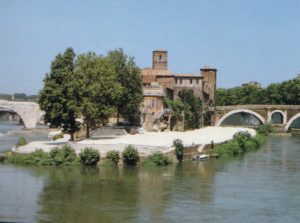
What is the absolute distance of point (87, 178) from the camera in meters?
29.6

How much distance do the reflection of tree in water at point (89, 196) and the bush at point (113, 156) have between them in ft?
4.52

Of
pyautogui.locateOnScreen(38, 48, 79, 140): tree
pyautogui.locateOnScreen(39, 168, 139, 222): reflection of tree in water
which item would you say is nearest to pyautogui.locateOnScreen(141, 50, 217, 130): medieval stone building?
pyautogui.locateOnScreen(38, 48, 79, 140): tree

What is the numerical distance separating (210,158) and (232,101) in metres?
56.8

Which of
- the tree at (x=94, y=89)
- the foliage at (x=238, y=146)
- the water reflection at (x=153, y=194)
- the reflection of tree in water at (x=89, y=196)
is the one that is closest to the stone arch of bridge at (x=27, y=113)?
the foliage at (x=238, y=146)

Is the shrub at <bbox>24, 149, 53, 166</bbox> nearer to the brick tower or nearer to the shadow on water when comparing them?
the shadow on water

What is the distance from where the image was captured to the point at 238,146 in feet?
149

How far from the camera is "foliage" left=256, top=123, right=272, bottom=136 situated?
70688 mm

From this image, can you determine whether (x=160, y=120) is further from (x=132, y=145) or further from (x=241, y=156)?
(x=132, y=145)

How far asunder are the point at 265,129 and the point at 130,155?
3992cm

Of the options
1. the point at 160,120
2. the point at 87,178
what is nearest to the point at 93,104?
the point at 87,178

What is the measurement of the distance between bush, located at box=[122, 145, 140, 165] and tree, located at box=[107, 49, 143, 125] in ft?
43.9

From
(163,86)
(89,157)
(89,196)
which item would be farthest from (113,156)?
(163,86)

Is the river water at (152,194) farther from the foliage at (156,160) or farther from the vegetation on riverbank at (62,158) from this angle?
the vegetation on riverbank at (62,158)

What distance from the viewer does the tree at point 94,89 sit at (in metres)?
37.8
